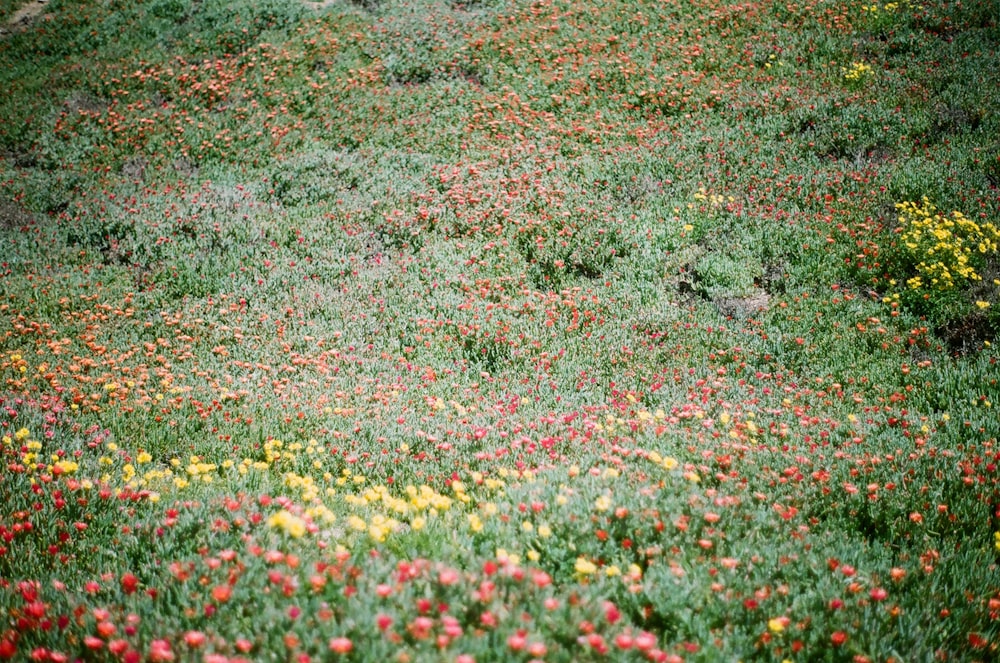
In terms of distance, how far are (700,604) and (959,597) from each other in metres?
1.76

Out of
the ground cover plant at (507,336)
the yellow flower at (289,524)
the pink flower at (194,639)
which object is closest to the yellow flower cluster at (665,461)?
the ground cover plant at (507,336)

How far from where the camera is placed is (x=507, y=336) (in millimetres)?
8266

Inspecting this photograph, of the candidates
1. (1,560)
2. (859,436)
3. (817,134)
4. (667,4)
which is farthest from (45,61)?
(859,436)

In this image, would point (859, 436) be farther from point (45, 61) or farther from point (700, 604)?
point (45, 61)

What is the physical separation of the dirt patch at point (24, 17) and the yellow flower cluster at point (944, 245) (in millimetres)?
26020

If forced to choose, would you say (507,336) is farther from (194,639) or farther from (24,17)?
(24,17)

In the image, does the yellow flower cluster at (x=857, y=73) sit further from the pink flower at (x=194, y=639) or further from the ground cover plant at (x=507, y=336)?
the pink flower at (x=194, y=639)

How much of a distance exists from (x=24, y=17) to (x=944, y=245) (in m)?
27.7

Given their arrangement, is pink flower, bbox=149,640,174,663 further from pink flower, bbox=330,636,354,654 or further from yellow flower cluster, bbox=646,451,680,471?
yellow flower cluster, bbox=646,451,680,471

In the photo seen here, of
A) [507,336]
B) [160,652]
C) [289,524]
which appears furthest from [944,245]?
[160,652]

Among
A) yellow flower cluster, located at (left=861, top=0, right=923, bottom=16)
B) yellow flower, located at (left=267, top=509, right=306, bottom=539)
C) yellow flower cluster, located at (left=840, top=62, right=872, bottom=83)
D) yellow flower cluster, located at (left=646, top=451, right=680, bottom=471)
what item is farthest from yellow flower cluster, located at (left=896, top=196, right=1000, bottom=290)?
yellow flower cluster, located at (left=861, top=0, right=923, bottom=16)

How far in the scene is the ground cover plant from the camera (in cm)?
347

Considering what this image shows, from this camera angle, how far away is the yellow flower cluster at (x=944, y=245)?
333 inches

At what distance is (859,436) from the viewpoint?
583 centimetres
